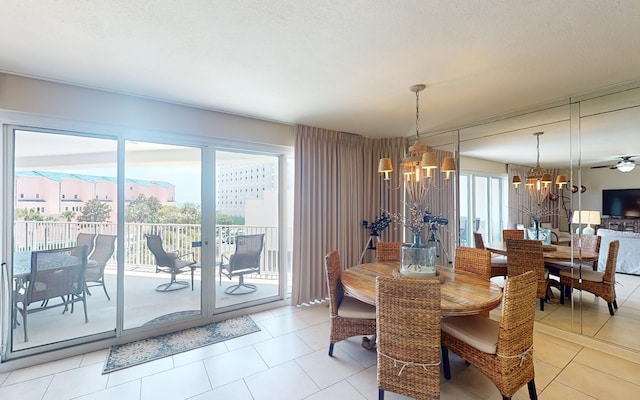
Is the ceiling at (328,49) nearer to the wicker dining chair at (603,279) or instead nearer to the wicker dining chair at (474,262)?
the wicker dining chair at (474,262)

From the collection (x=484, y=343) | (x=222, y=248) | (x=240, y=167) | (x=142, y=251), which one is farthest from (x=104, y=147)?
(x=484, y=343)

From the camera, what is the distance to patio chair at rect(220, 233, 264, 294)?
11.5 feet

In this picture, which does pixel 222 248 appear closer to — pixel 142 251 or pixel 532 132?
pixel 142 251

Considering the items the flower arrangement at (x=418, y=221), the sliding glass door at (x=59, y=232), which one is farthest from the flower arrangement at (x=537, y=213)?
the sliding glass door at (x=59, y=232)

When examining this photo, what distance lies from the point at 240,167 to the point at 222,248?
111cm

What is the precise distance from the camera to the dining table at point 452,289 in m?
1.80

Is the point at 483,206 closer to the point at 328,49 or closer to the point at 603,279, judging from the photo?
the point at 603,279

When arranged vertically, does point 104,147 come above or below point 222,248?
above

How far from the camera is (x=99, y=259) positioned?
2.76m

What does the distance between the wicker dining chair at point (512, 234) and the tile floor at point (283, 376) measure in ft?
4.11

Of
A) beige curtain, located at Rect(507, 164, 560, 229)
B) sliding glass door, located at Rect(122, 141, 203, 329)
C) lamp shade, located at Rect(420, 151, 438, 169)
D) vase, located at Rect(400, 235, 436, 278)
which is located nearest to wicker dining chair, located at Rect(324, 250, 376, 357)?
vase, located at Rect(400, 235, 436, 278)

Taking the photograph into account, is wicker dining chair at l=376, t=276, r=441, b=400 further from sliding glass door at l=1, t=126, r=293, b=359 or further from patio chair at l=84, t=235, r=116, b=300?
patio chair at l=84, t=235, r=116, b=300

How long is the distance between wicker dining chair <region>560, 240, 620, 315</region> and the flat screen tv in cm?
31

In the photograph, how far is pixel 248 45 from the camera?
1861 millimetres
